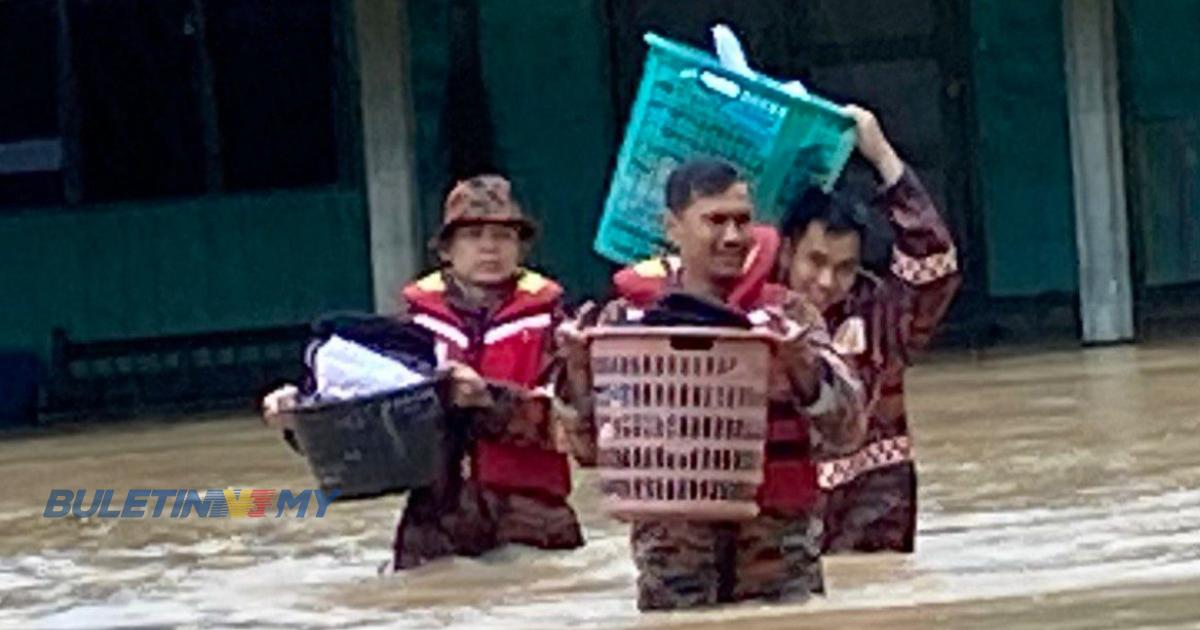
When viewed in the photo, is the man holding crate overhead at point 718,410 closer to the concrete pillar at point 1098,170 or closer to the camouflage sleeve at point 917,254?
the camouflage sleeve at point 917,254

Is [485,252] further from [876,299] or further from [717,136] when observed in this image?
[717,136]

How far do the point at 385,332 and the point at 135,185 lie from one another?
11.1m

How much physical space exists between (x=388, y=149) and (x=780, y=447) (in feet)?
36.4

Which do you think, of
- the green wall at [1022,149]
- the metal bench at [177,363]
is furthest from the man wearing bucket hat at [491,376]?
the green wall at [1022,149]

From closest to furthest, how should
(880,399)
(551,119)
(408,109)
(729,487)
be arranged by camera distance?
(729,487) < (880,399) < (408,109) < (551,119)

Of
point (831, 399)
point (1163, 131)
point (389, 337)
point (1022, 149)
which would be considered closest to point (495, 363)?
point (389, 337)

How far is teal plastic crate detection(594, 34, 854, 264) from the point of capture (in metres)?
7.08

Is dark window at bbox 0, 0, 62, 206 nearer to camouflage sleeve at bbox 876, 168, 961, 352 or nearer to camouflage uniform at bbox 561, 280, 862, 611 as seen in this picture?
camouflage sleeve at bbox 876, 168, 961, 352

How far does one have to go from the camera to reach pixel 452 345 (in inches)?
325

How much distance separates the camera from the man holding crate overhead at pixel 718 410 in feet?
20.5

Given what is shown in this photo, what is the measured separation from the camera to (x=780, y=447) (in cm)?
653

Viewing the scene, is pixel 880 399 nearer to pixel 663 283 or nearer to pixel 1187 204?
pixel 663 283

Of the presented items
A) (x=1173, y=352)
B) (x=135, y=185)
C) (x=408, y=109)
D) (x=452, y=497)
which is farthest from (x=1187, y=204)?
(x=452, y=497)

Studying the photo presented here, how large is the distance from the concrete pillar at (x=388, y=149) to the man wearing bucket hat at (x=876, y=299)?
948 cm
